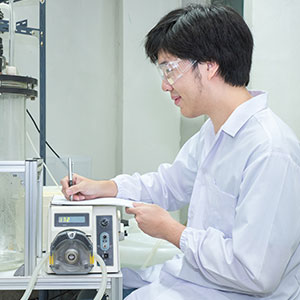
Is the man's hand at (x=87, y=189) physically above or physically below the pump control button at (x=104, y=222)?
above

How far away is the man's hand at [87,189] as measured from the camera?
1.35 metres

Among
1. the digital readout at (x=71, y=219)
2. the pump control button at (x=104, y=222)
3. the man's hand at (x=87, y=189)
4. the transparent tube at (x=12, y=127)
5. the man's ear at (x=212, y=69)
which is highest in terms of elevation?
the man's ear at (x=212, y=69)

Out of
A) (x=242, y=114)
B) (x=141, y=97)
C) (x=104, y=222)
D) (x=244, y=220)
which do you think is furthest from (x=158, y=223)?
(x=141, y=97)

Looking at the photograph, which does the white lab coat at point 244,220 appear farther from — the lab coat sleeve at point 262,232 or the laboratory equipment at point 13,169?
the laboratory equipment at point 13,169

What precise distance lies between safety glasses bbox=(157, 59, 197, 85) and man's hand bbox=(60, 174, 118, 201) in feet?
1.46

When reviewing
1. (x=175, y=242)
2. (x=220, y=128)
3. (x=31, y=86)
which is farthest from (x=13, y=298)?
(x=220, y=128)

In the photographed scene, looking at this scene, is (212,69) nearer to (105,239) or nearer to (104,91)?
(105,239)

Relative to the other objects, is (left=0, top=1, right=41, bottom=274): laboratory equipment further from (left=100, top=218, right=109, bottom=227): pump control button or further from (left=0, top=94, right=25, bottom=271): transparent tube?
(left=100, top=218, right=109, bottom=227): pump control button

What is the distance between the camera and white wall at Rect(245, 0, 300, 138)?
6.70ft

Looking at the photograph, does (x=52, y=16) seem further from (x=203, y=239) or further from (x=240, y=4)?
(x=203, y=239)

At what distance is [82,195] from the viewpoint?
4.56ft

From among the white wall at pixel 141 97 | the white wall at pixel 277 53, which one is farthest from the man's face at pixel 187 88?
the white wall at pixel 141 97

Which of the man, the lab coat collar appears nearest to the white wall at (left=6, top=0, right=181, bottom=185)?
the man

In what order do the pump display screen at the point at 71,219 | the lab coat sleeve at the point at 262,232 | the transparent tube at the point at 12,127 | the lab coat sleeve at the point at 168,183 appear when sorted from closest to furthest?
the lab coat sleeve at the point at 262,232 < the pump display screen at the point at 71,219 < the transparent tube at the point at 12,127 < the lab coat sleeve at the point at 168,183
